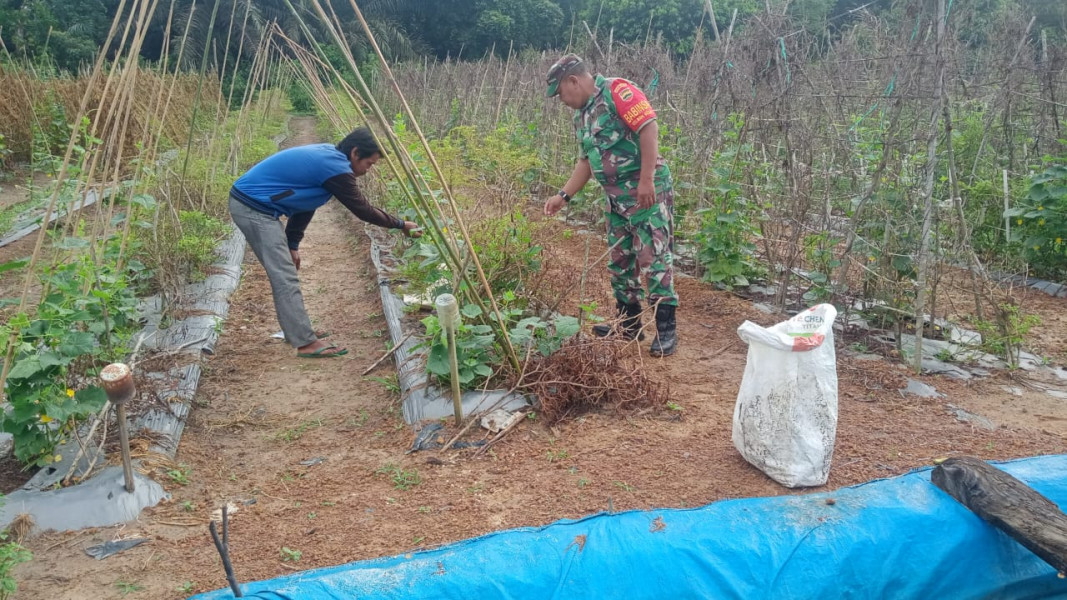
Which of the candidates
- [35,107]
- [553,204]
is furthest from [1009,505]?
[35,107]

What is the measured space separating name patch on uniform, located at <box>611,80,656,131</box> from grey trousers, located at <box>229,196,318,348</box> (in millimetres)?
1952

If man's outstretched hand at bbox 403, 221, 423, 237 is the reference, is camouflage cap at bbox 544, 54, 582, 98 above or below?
above

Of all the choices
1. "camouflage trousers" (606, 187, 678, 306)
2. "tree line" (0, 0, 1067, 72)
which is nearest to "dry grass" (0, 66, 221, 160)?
"camouflage trousers" (606, 187, 678, 306)

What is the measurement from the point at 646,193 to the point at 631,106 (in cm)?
43

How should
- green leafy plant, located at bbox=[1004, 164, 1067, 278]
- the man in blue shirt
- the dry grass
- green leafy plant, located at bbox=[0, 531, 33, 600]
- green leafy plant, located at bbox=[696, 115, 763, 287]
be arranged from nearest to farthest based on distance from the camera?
green leafy plant, located at bbox=[0, 531, 33, 600] → the man in blue shirt → green leafy plant, located at bbox=[696, 115, 763, 287] → green leafy plant, located at bbox=[1004, 164, 1067, 278] → the dry grass

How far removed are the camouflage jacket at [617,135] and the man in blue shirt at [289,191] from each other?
3.65 ft

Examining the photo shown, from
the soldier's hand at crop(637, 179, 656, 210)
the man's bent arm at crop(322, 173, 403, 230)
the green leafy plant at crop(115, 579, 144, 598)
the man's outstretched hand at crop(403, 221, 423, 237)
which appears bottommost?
the green leafy plant at crop(115, 579, 144, 598)

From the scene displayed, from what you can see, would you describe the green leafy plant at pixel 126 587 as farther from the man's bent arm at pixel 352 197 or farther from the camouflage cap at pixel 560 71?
the camouflage cap at pixel 560 71

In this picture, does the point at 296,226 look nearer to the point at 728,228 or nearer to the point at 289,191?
the point at 289,191

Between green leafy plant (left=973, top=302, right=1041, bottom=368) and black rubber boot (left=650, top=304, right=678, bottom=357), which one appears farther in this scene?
black rubber boot (left=650, top=304, right=678, bottom=357)

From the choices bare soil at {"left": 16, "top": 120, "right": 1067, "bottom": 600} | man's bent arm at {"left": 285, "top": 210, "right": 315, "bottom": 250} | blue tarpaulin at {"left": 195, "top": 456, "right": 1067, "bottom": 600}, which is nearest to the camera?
blue tarpaulin at {"left": 195, "top": 456, "right": 1067, "bottom": 600}

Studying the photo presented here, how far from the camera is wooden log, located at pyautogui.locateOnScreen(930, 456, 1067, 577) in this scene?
6.50 ft

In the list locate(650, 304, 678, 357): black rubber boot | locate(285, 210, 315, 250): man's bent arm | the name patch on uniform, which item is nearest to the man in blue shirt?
locate(285, 210, 315, 250): man's bent arm

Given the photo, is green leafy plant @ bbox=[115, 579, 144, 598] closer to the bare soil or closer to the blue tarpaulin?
the bare soil
